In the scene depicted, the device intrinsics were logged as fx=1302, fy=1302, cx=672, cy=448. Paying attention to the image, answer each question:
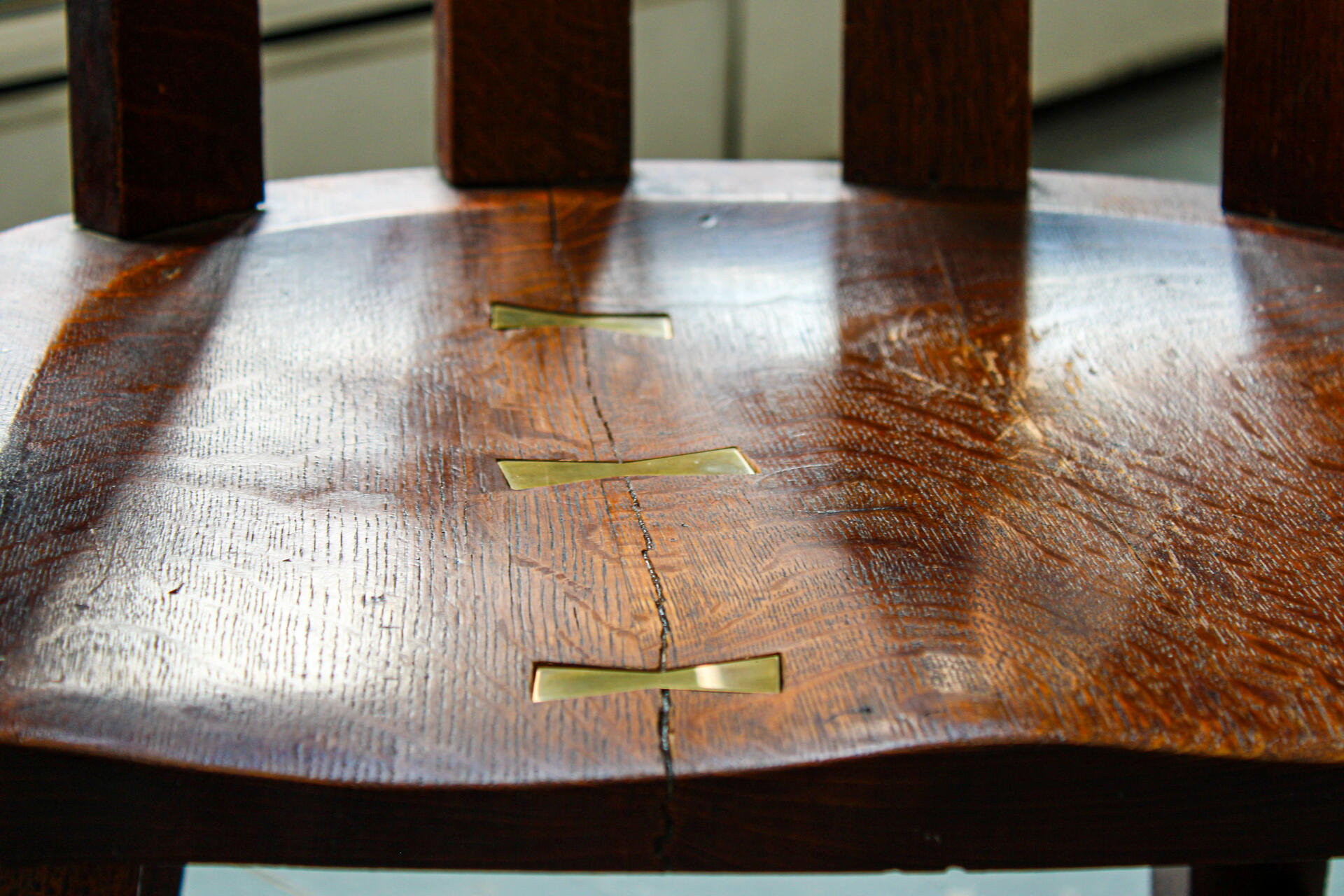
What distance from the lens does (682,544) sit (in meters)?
0.39

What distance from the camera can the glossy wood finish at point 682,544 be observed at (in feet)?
0.90

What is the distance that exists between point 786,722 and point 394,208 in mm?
487

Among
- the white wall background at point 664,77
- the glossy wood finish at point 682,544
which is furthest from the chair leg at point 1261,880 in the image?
the white wall background at point 664,77

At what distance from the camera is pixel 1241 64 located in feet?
2.23

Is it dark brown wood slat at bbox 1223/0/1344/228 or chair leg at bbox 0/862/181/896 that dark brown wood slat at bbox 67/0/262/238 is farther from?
dark brown wood slat at bbox 1223/0/1344/228

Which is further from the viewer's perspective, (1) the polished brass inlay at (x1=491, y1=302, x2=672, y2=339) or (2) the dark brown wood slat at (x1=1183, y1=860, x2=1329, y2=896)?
(2) the dark brown wood slat at (x1=1183, y1=860, x2=1329, y2=896)

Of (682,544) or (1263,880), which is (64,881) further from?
(1263,880)

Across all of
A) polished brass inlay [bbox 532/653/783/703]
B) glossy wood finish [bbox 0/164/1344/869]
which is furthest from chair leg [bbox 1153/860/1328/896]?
polished brass inlay [bbox 532/653/783/703]

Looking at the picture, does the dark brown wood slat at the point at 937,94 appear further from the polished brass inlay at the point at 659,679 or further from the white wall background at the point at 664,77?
the white wall background at the point at 664,77

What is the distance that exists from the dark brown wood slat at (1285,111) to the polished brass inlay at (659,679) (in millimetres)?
496

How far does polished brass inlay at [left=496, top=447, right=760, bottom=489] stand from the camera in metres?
0.44

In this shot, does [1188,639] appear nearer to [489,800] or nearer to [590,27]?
[489,800]

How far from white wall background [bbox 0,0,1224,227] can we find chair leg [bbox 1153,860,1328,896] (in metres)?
1.36

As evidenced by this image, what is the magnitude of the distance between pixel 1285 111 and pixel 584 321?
1.23ft
